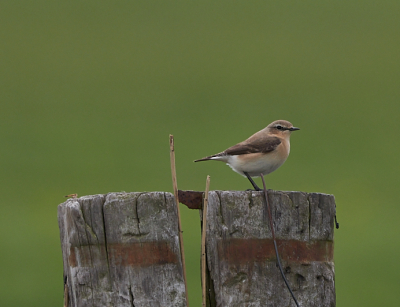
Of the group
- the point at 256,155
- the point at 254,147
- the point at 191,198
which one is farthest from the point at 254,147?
the point at 191,198

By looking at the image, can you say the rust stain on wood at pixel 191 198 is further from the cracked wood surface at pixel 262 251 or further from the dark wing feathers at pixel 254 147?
the dark wing feathers at pixel 254 147

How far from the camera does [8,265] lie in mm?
13406

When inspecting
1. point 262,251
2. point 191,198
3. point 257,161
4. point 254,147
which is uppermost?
point 254,147

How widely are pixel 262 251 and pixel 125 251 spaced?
2.97ft

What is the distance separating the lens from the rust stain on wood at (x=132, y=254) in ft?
13.1

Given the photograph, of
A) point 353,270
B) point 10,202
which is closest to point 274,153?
point 353,270

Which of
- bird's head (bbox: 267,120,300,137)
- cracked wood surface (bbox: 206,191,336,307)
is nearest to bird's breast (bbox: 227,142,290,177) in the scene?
bird's head (bbox: 267,120,300,137)

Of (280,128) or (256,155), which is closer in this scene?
(256,155)

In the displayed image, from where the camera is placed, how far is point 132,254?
401cm

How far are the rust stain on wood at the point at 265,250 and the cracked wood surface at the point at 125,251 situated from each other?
0.34 meters

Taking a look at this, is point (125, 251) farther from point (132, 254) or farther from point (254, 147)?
point (254, 147)

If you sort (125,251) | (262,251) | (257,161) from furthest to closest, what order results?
(257,161) → (262,251) → (125,251)

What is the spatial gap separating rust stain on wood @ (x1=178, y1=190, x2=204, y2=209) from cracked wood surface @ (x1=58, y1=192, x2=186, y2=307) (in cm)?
23

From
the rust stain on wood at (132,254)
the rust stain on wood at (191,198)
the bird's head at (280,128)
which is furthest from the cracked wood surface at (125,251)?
the bird's head at (280,128)
